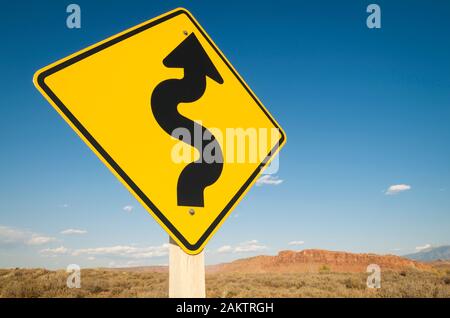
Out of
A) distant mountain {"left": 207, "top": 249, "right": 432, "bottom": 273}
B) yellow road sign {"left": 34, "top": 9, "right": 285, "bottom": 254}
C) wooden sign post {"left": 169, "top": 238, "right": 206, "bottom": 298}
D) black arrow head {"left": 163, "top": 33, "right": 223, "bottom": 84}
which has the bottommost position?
distant mountain {"left": 207, "top": 249, "right": 432, "bottom": 273}

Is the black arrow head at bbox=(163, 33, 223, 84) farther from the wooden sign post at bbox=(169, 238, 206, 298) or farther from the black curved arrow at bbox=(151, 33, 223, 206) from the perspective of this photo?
the wooden sign post at bbox=(169, 238, 206, 298)

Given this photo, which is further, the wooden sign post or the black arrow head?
the black arrow head

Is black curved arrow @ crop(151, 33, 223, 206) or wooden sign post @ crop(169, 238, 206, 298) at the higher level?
black curved arrow @ crop(151, 33, 223, 206)

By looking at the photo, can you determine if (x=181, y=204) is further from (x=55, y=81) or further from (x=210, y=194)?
(x=55, y=81)

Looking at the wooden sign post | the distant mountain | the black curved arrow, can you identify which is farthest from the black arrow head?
the distant mountain

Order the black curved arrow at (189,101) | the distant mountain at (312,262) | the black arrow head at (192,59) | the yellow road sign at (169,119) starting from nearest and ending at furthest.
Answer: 1. the yellow road sign at (169,119)
2. the black curved arrow at (189,101)
3. the black arrow head at (192,59)
4. the distant mountain at (312,262)

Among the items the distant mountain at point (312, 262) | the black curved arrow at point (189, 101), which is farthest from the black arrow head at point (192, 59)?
the distant mountain at point (312, 262)

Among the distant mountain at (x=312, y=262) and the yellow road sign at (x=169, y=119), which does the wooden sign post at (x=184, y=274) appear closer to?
the yellow road sign at (x=169, y=119)

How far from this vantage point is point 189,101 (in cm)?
197

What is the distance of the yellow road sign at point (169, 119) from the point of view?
1578mm

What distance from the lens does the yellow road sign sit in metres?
1.58

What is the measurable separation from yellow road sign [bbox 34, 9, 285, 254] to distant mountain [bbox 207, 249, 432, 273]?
4485cm
